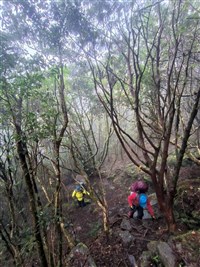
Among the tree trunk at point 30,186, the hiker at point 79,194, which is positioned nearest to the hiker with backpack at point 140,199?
the tree trunk at point 30,186

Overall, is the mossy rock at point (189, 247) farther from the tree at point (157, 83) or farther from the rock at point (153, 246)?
the rock at point (153, 246)

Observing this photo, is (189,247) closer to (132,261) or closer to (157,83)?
(132,261)

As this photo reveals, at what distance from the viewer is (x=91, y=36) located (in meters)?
6.67

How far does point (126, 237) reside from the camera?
4.85 meters

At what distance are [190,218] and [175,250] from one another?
4.35 ft

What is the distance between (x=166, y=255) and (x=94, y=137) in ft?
14.0

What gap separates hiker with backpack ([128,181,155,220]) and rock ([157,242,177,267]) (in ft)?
2.96

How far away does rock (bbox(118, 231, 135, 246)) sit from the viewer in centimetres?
473

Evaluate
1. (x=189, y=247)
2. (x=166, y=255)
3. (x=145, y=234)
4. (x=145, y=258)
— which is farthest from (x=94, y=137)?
(x=189, y=247)

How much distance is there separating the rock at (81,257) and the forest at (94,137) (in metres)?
0.03

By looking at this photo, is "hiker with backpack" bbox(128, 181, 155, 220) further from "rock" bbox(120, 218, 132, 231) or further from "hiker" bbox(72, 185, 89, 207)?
"hiker" bbox(72, 185, 89, 207)

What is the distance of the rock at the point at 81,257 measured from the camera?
4414mm

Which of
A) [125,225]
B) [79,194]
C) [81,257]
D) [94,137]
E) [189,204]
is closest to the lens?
[81,257]

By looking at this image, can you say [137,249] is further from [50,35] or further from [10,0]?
[10,0]
